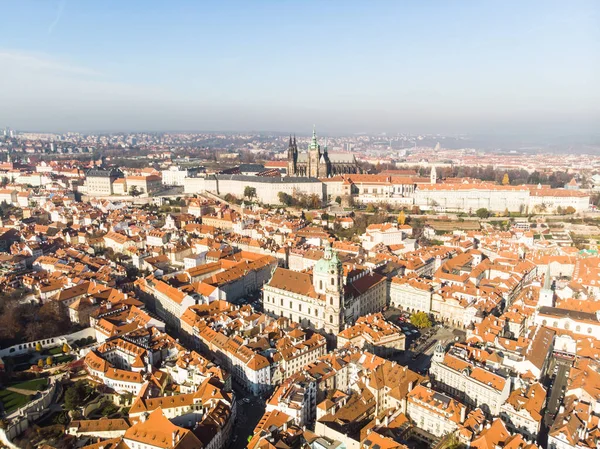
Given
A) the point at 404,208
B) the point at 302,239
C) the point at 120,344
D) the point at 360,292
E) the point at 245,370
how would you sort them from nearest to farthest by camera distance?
the point at 245,370, the point at 120,344, the point at 360,292, the point at 302,239, the point at 404,208

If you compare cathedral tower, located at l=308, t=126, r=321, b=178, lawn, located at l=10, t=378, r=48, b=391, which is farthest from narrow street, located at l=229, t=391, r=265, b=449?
cathedral tower, located at l=308, t=126, r=321, b=178

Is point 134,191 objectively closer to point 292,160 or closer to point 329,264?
point 292,160

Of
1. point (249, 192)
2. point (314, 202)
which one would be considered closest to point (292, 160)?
point (249, 192)

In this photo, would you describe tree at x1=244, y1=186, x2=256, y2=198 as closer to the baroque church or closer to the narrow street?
the baroque church

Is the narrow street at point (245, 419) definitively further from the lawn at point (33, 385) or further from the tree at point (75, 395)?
the lawn at point (33, 385)

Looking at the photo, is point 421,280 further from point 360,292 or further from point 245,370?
point 245,370

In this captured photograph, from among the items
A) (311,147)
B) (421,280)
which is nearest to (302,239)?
(421,280)
